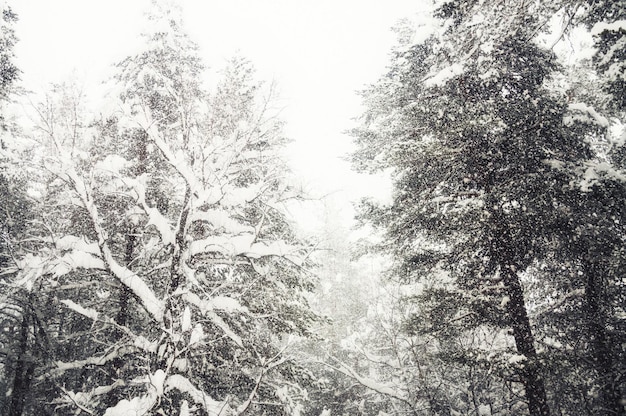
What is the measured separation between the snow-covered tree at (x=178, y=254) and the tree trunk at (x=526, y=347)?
4168 mm

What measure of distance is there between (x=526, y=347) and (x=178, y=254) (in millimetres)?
6789

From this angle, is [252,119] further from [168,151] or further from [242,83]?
[242,83]

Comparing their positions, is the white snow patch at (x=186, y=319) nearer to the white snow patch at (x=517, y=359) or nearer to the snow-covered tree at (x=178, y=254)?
the snow-covered tree at (x=178, y=254)

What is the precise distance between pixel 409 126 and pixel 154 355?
798 centimetres

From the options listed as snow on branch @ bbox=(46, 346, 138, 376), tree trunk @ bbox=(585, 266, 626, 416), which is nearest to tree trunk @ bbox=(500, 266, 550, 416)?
tree trunk @ bbox=(585, 266, 626, 416)

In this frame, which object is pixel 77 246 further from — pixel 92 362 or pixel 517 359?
pixel 517 359

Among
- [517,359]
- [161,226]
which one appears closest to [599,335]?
[517,359]

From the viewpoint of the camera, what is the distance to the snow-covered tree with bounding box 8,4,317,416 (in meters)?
6.24

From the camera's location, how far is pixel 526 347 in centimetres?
700

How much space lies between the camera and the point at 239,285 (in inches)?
303

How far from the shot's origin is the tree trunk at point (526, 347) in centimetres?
664

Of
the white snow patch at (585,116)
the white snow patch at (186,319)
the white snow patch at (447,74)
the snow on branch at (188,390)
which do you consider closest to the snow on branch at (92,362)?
the snow on branch at (188,390)

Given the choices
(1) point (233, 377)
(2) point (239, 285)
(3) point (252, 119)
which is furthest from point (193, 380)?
(3) point (252, 119)

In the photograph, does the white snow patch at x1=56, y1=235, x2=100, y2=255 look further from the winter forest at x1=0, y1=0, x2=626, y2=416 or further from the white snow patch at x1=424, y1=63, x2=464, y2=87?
the white snow patch at x1=424, y1=63, x2=464, y2=87
